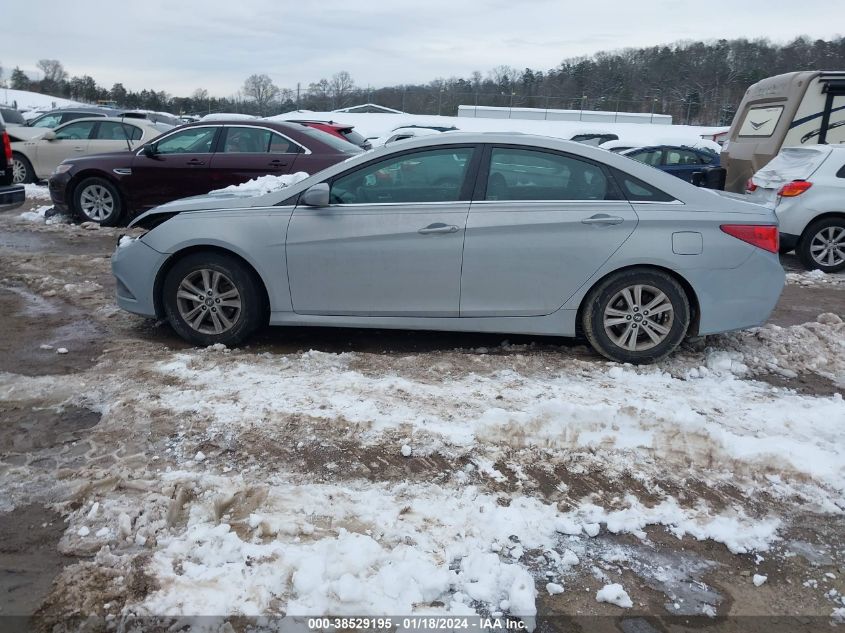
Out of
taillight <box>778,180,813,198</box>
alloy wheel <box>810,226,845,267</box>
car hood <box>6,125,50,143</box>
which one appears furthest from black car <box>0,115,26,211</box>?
alloy wheel <box>810,226,845,267</box>

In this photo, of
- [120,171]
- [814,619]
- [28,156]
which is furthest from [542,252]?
[28,156]

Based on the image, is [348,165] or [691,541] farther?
[348,165]

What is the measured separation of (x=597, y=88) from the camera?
72125mm

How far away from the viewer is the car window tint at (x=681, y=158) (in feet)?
50.3

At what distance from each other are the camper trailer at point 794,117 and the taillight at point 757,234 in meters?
6.88

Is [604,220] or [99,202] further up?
[604,220]

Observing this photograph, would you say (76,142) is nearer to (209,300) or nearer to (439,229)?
(209,300)

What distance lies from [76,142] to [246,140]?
5.95 m

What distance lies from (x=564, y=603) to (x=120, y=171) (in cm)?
942

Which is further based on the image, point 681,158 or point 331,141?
point 681,158

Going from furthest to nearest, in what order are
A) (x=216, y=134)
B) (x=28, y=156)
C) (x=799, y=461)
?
(x=28, y=156) → (x=216, y=134) → (x=799, y=461)

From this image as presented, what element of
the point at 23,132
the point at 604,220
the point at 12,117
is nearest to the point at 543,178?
the point at 604,220

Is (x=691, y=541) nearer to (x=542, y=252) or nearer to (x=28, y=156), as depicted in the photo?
(x=542, y=252)

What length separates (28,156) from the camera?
1418 cm
